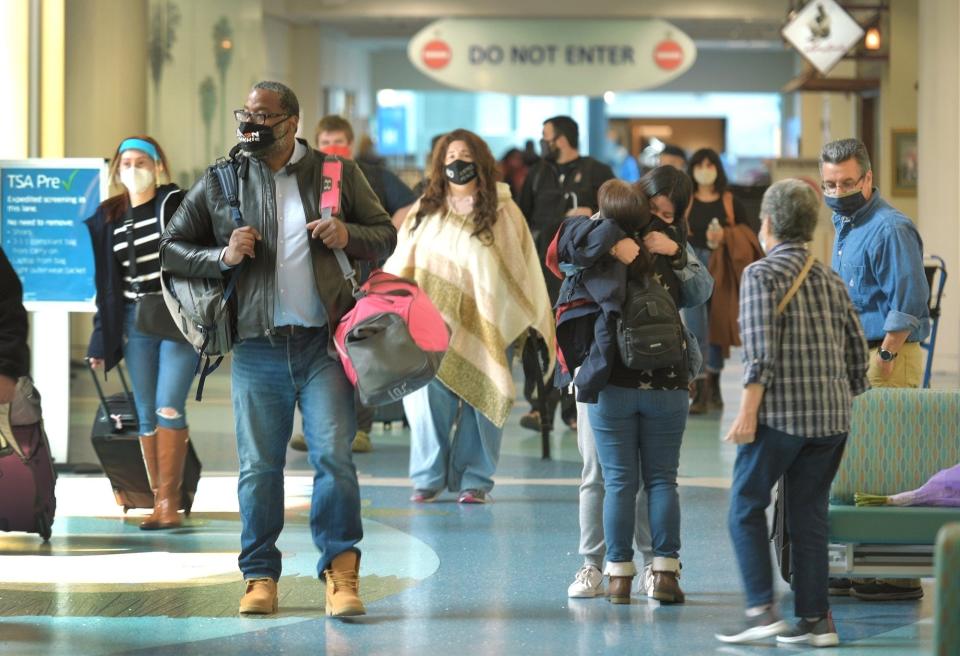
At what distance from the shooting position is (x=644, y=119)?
33469 mm

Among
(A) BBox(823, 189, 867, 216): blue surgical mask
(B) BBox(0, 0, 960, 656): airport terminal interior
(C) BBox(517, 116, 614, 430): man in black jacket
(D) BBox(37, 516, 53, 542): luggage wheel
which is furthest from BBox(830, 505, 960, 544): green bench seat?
(C) BBox(517, 116, 614, 430): man in black jacket

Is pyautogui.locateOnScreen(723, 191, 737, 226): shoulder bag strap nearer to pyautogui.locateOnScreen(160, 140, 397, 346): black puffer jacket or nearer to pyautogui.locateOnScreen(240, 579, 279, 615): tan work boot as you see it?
pyautogui.locateOnScreen(160, 140, 397, 346): black puffer jacket

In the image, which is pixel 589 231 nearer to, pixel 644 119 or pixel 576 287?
pixel 576 287

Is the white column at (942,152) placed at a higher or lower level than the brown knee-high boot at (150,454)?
higher

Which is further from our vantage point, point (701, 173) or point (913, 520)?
point (701, 173)

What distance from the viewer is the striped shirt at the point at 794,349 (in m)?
4.36

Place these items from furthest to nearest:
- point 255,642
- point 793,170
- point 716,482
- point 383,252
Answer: point 793,170 < point 716,482 < point 383,252 < point 255,642

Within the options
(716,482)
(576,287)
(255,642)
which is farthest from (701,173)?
(255,642)

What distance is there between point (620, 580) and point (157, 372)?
232 centimetres

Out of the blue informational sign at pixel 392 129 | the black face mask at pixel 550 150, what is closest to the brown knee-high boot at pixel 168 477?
the black face mask at pixel 550 150

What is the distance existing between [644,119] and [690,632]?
A: 96.3 ft

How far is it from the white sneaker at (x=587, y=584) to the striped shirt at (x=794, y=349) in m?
1.09

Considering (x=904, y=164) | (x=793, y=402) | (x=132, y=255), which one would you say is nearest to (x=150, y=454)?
(x=132, y=255)

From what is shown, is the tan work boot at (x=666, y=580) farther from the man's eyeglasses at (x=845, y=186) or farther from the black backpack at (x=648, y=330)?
the man's eyeglasses at (x=845, y=186)
